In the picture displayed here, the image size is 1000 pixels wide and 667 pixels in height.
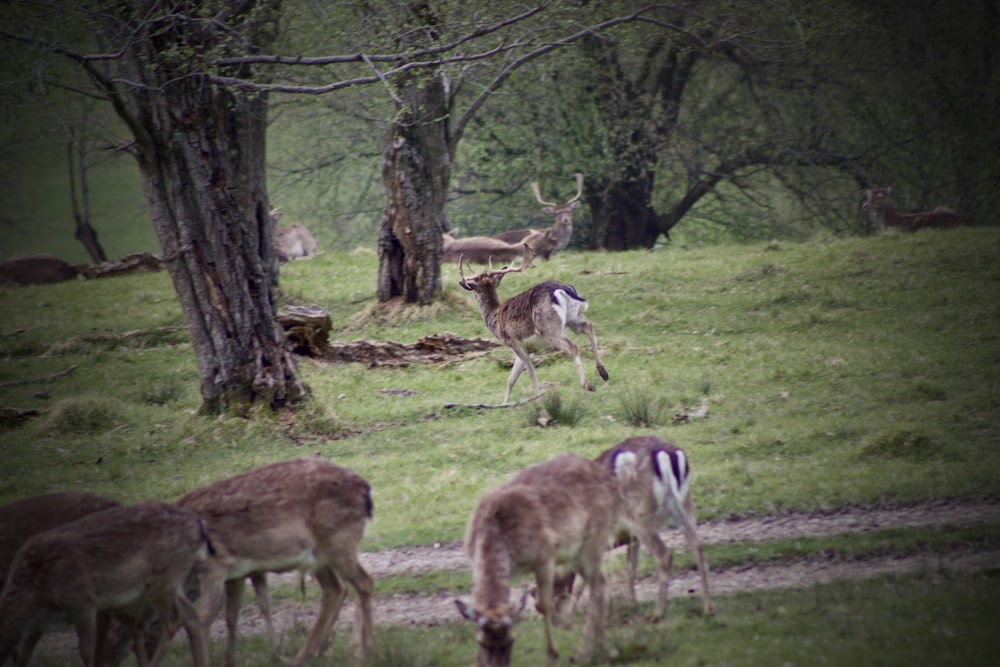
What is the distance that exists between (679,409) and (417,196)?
23.6 feet

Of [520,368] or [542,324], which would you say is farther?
[520,368]

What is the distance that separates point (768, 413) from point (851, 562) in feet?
14.4

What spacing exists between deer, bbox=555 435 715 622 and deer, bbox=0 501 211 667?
264 cm

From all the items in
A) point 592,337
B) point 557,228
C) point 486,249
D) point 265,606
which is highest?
point 557,228

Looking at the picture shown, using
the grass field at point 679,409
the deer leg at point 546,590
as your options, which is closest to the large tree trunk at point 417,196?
the grass field at point 679,409

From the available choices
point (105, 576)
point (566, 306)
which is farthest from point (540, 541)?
point (566, 306)

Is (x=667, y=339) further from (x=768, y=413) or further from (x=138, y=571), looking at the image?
(x=138, y=571)

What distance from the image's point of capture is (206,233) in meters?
13.1

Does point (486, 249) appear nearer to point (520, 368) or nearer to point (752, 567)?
point (520, 368)

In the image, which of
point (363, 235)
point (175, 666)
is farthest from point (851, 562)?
point (363, 235)

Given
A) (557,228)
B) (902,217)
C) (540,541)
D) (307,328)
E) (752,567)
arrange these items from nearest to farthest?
1. (540,541)
2. (752,567)
3. (307,328)
4. (902,217)
5. (557,228)

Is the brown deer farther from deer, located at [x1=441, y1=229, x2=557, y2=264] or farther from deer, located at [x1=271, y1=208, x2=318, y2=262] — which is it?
deer, located at [x1=271, y1=208, x2=318, y2=262]

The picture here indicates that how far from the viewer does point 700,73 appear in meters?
28.2

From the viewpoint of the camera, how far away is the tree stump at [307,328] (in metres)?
16.2
